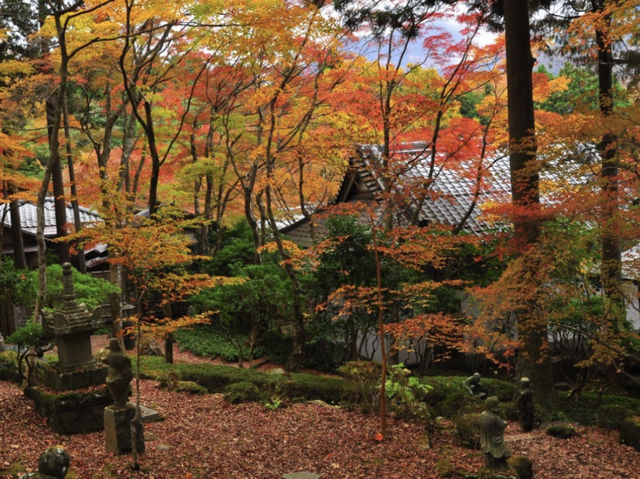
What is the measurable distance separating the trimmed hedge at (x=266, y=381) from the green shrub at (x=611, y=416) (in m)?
4.42

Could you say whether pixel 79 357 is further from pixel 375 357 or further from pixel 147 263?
pixel 375 357

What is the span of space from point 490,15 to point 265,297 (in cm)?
922

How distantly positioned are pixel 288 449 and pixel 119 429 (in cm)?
264

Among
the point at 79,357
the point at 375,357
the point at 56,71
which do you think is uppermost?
the point at 56,71

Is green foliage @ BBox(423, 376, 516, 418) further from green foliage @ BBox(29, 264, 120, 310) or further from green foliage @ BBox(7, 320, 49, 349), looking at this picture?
green foliage @ BBox(7, 320, 49, 349)

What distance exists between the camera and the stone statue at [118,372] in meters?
7.90

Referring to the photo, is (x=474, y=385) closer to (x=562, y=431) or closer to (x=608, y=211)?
(x=562, y=431)

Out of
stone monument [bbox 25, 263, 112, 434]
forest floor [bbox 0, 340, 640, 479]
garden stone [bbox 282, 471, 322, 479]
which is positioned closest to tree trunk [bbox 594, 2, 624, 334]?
forest floor [bbox 0, 340, 640, 479]

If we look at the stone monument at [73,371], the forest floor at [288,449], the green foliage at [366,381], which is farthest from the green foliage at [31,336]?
the green foliage at [366,381]

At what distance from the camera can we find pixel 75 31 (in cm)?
1320

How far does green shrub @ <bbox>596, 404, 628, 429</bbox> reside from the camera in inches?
397

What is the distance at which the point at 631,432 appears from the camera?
959cm

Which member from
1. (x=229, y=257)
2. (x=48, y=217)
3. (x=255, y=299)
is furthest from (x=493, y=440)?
(x=48, y=217)

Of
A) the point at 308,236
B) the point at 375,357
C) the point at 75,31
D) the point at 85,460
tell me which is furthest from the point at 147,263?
the point at 308,236
